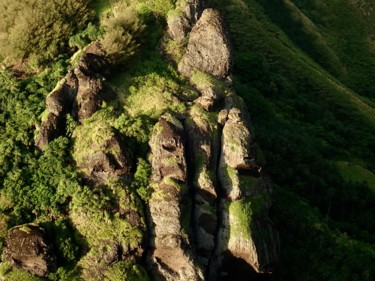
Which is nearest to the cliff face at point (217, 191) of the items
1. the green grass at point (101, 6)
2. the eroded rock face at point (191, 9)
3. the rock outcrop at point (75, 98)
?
the rock outcrop at point (75, 98)

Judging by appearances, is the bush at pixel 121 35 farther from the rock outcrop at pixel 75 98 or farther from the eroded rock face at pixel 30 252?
the eroded rock face at pixel 30 252

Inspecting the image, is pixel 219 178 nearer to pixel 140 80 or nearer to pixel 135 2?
pixel 140 80

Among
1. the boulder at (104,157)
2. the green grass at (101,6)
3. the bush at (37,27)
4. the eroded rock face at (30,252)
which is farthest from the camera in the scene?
the green grass at (101,6)

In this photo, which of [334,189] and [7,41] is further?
[334,189]

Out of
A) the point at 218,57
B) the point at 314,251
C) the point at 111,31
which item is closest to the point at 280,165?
the point at 314,251

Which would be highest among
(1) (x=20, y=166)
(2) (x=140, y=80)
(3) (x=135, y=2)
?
(3) (x=135, y=2)

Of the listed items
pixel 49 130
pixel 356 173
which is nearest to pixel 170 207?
pixel 49 130

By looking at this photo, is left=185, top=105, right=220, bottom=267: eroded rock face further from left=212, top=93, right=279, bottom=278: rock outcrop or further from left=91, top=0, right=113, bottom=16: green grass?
left=91, top=0, right=113, bottom=16: green grass
